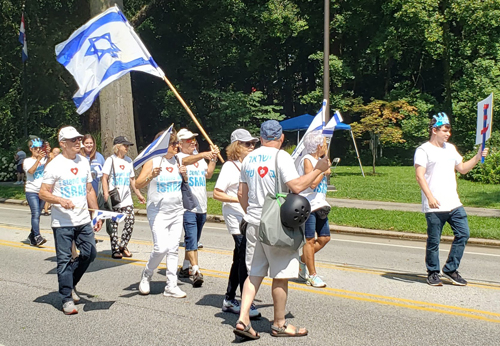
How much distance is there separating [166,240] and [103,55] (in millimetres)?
3494

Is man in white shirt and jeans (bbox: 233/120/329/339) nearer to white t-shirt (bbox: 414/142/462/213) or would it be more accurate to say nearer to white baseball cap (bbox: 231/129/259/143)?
white baseball cap (bbox: 231/129/259/143)

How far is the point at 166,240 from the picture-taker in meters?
6.96

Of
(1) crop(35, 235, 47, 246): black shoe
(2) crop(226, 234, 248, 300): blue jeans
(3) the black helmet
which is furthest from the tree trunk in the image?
(3) the black helmet

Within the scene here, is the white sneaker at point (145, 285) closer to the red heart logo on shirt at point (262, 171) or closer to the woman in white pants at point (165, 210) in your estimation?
the woman in white pants at point (165, 210)

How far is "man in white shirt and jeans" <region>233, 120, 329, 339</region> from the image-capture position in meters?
5.23

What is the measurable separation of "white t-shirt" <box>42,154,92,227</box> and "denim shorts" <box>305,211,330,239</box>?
8.56 ft

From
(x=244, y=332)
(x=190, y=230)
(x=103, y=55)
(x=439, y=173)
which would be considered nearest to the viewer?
(x=244, y=332)

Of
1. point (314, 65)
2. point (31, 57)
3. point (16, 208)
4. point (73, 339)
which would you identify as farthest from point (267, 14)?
point (73, 339)

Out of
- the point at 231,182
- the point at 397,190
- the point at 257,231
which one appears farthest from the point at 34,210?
the point at 397,190

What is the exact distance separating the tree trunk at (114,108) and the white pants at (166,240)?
1217 centimetres

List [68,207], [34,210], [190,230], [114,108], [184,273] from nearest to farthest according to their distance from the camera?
[68,207]
[190,230]
[184,273]
[34,210]
[114,108]

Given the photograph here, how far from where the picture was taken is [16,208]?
18453mm

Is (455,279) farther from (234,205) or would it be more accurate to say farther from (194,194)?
(194,194)

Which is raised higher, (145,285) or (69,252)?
(69,252)
